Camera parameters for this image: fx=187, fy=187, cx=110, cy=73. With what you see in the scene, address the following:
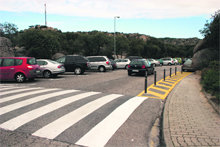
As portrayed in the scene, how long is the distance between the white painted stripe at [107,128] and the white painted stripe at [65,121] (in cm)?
64

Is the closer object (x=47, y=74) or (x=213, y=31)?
(x=47, y=74)

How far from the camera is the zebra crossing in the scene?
13.0 ft

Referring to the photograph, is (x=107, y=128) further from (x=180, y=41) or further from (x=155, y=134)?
(x=180, y=41)

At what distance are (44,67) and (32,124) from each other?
1126 cm

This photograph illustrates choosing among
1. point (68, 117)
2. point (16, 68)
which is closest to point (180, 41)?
point (16, 68)

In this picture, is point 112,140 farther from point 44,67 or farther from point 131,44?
point 131,44

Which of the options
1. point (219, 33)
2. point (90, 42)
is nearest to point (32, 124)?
point (219, 33)

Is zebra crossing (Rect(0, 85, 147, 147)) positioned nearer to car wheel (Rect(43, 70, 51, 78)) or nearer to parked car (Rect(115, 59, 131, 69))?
car wheel (Rect(43, 70, 51, 78))

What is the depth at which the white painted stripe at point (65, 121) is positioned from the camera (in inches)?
157

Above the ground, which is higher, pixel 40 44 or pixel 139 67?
pixel 40 44

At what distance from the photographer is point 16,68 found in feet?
39.0

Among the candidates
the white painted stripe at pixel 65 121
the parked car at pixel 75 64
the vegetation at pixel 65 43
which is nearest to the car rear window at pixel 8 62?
the parked car at pixel 75 64

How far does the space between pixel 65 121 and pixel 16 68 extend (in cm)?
876

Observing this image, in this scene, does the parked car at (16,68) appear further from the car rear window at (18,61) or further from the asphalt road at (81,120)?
the asphalt road at (81,120)
